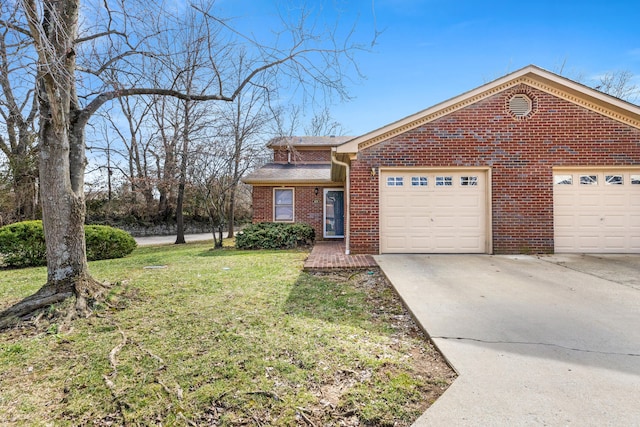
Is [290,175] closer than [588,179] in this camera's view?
No

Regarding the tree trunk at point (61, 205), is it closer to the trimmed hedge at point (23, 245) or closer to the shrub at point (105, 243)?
the trimmed hedge at point (23, 245)

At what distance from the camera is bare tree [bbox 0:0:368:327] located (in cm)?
416

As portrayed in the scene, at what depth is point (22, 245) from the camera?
8484 mm

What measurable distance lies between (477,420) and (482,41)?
940 cm

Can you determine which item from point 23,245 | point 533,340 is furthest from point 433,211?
point 23,245

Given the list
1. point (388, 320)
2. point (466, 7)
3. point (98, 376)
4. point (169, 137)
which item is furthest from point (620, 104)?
point (169, 137)

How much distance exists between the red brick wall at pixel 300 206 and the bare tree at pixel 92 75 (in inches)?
336

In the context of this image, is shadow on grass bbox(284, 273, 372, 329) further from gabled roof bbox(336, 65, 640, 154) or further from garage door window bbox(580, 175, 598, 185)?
garage door window bbox(580, 175, 598, 185)

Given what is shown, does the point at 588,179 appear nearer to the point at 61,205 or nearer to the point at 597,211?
Result: the point at 597,211

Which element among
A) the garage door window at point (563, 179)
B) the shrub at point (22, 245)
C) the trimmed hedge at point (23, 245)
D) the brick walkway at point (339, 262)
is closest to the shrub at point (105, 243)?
the trimmed hedge at point (23, 245)

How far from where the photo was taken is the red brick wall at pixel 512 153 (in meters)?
7.77

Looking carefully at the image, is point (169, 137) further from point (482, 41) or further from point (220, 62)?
point (482, 41)

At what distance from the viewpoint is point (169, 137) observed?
1661cm

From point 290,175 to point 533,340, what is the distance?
38.4 ft
